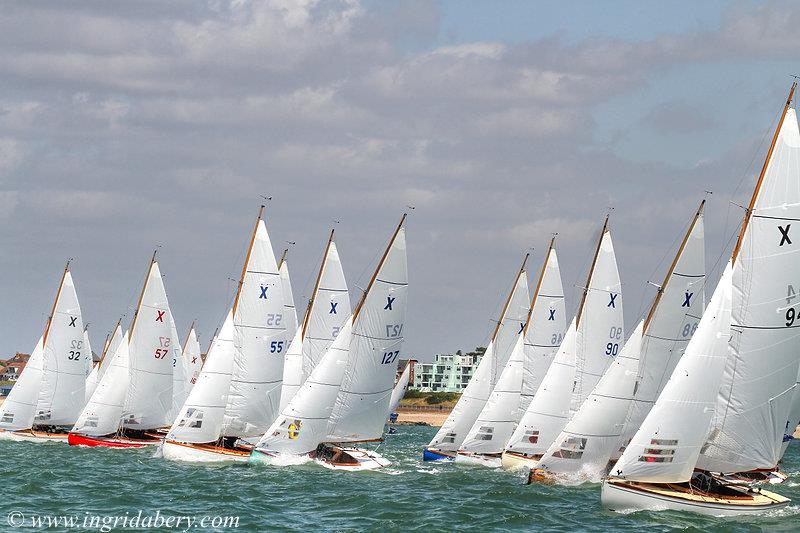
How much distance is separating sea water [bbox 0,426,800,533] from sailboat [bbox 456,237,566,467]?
16.6 ft

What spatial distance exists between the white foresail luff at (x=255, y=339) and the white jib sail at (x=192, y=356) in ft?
98.2

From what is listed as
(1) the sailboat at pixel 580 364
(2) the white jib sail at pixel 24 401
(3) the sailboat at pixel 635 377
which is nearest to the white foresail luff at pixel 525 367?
(1) the sailboat at pixel 580 364

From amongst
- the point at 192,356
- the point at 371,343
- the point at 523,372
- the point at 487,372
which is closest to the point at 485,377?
the point at 487,372

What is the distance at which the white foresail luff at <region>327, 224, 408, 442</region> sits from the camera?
170 ft

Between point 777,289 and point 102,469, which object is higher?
point 777,289

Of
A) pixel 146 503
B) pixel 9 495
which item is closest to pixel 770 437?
pixel 146 503

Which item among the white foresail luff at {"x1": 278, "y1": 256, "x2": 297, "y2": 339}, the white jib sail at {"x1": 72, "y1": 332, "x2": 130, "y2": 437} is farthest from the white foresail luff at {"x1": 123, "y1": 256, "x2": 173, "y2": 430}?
the white foresail luff at {"x1": 278, "y1": 256, "x2": 297, "y2": 339}

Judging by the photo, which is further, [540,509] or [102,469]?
[102,469]

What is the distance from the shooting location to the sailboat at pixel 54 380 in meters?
70.4

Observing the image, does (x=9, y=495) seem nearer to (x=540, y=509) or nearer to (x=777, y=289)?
(x=540, y=509)

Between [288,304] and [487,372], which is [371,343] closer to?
[288,304]

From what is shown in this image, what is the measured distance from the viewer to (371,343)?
2055 inches

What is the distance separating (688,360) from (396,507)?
32.8 ft

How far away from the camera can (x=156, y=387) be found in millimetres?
64375
